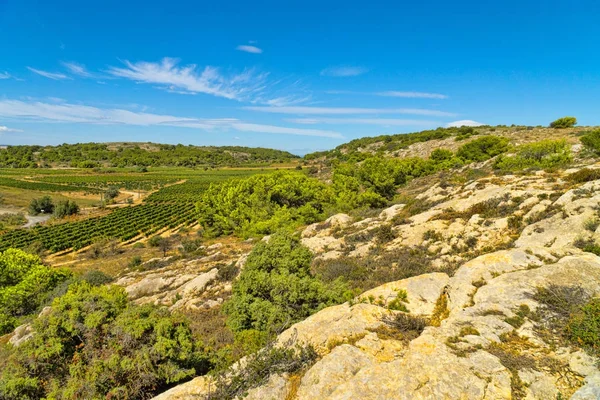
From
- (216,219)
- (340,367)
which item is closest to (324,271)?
(340,367)

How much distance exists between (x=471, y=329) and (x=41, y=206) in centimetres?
10245

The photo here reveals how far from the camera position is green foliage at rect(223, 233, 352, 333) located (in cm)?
1001

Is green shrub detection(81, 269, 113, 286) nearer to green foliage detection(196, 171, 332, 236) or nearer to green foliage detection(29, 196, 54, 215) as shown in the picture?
green foliage detection(196, 171, 332, 236)

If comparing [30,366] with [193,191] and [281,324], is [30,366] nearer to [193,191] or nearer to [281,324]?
[281,324]

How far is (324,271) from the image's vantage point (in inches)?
603

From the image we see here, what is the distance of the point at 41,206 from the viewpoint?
264ft

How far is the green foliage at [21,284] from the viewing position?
20.9 m

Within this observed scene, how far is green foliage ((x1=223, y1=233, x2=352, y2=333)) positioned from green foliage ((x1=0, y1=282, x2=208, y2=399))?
91.1 inches

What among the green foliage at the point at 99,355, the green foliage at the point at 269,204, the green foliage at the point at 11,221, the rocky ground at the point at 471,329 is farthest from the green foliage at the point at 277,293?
the green foliage at the point at 11,221

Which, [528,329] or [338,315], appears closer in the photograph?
[528,329]

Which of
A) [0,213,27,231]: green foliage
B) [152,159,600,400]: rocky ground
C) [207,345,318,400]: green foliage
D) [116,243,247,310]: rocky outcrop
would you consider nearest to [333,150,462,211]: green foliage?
[116,243,247,310]: rocky outcrop

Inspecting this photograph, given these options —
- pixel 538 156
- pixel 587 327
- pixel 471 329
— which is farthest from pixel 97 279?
pixel 538 156

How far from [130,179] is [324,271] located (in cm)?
14885

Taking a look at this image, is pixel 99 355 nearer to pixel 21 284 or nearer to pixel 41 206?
pixel 21 284
